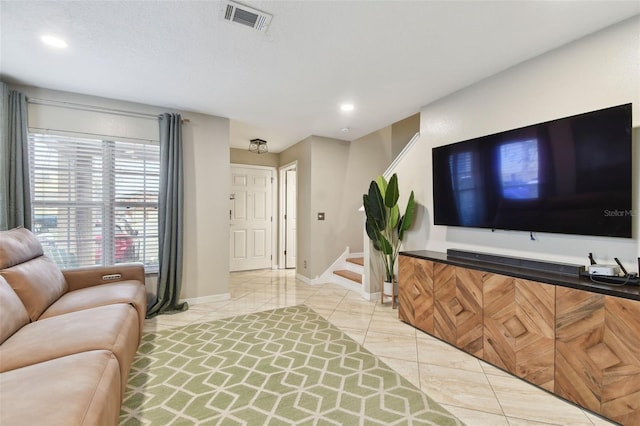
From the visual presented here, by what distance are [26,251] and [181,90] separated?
1.90m

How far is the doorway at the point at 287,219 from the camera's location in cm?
569

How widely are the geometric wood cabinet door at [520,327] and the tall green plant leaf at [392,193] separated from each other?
1380 millimetres

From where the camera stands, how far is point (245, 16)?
1.80 meters

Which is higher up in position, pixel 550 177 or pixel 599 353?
pixel 550 177

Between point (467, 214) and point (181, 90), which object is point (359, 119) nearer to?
point (467, 214)

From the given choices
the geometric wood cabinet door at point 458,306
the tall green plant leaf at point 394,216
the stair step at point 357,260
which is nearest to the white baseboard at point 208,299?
the stair step at point 357,260

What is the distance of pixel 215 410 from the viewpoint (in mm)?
1671

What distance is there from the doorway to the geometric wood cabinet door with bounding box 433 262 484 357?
3.55 meters

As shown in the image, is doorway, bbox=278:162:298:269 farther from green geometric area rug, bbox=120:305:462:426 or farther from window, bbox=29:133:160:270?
green geometric area rug, bbox=120:305:462:426

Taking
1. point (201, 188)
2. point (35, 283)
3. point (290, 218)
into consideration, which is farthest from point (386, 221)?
point (35, 283)

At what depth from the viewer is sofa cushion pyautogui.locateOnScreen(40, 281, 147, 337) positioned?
2.03 meters

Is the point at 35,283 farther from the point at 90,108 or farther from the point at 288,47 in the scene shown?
the point at 288,47

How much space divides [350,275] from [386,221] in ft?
4.25

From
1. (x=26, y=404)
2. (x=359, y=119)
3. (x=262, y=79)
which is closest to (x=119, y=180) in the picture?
(x=262, y=79)
